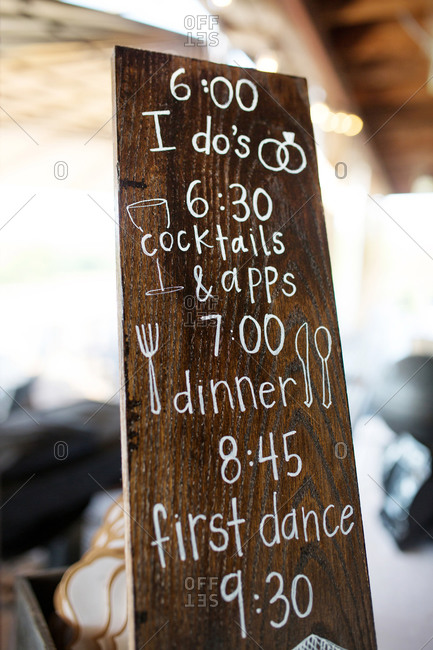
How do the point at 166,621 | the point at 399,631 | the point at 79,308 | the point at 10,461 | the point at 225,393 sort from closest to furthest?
the point at 166,621
the point at 225,393
the point at 399,631
the point at 10,461
the point at 79,308

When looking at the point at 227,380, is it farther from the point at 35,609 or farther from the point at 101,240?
the point at 101,240

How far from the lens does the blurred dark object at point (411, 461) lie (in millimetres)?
2023

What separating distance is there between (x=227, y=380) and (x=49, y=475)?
1.46 m

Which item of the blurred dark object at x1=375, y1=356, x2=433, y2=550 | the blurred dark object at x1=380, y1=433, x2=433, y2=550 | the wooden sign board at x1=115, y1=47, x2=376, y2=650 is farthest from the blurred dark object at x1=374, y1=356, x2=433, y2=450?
the wooden sign board at x1=115, y1=47, x2=376, y2=650

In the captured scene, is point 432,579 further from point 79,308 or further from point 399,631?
point 79,308

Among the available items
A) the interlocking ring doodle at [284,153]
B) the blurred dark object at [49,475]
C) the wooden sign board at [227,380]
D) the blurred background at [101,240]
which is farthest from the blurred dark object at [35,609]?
the interlocking ring doodle at [284,153]

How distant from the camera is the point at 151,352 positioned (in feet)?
2.62

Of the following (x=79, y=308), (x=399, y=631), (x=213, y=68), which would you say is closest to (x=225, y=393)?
(x=213, y=68)

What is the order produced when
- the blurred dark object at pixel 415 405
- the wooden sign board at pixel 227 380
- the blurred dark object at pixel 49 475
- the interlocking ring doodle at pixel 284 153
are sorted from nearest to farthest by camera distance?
1. the wooden sign board at pixel 227 380
2. the interlocking ring doodle at pixel 284 153
3. the blurred dark object at pixel 49 475
4. the blurred dark object at pixel 415 405

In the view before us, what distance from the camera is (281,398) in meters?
0.88

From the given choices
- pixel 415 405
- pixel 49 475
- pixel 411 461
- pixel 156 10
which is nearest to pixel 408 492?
pixel 411 461

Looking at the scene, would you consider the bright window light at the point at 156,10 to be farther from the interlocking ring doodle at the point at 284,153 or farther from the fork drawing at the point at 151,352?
the fork drawing at the point at 151,352

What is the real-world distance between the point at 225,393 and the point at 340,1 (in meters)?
2.71

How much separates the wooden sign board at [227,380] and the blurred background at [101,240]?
13.5 inches
